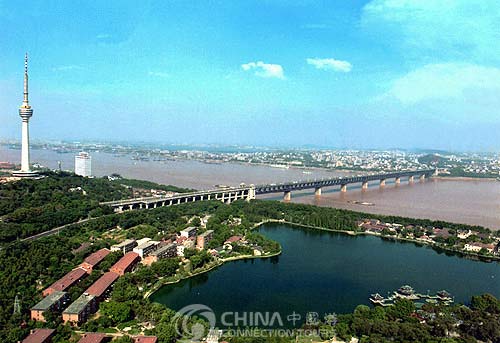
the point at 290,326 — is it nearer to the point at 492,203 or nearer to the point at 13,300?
the point at 13,300

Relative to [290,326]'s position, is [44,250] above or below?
above

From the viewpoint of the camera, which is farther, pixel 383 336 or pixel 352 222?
pixel 352 222

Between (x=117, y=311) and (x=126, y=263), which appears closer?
(x=117, y=311)

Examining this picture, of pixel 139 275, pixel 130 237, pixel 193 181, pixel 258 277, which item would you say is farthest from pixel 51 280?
pixel 193 181

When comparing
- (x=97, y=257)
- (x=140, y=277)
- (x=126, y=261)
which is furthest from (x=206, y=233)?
(x=140, y=277)

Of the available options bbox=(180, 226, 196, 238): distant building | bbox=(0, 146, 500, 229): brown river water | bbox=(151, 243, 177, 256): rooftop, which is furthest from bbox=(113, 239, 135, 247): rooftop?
bbox=(0, 146, 500, 229): brown river water

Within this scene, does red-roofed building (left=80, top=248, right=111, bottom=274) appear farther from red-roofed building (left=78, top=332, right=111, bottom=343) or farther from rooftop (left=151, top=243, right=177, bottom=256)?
red-roofed building (left=78, top=332, right=111, bottom=343)

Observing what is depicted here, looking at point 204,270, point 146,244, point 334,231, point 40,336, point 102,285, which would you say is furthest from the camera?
point 334,231

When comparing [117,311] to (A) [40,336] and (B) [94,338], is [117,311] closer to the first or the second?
(B) [94,338]
